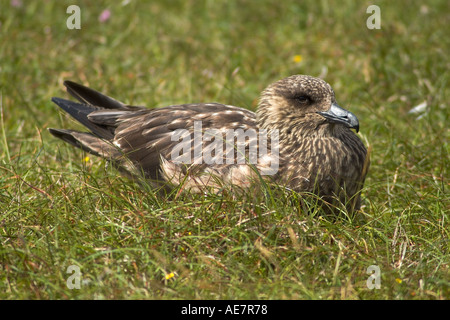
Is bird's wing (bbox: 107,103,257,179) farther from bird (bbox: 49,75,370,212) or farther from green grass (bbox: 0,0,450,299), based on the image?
green grass (bbox: 0,0,450,299)

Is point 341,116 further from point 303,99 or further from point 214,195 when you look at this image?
point 214,195

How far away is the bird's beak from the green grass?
45cm

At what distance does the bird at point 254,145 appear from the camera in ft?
12.1

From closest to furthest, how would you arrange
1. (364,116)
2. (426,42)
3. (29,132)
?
(29,132), (364,116), (426,42)

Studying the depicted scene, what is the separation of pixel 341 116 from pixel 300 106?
0.28m

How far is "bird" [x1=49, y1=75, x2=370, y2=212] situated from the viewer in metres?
3.69

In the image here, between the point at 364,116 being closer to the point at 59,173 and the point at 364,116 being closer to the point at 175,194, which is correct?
the point at 175,194

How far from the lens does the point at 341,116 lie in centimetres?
372

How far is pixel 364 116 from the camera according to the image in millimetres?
5121

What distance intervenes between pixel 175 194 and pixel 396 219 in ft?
3.72

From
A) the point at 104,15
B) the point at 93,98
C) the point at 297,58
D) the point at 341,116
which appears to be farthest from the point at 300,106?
the point at 104,15

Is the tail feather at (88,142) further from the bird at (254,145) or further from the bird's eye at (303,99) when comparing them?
the bird's eye at (303,99)
